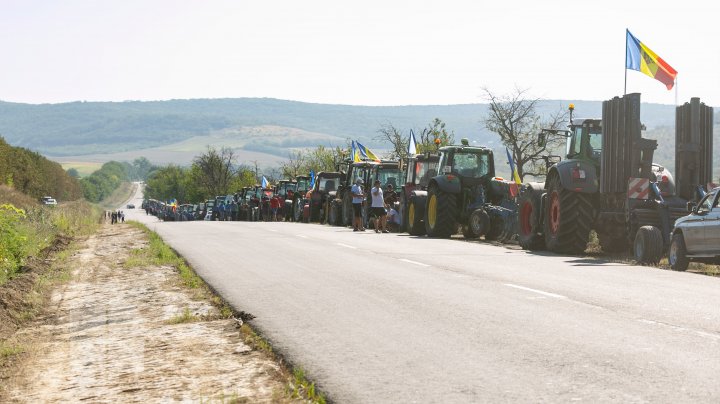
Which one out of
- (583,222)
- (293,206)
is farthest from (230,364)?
(293,206)

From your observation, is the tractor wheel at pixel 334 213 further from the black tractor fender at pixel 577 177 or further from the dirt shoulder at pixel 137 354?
the dirt shoulder at pixel 137 354

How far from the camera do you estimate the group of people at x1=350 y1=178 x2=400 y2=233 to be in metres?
32.8

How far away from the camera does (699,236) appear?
53.6 ft

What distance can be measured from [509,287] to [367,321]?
11.4 ft

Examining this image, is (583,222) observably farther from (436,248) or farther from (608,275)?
(608,275)

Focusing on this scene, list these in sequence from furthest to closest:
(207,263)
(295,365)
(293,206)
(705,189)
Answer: (293,206)
(705,189)
(207,263)
(295,365)

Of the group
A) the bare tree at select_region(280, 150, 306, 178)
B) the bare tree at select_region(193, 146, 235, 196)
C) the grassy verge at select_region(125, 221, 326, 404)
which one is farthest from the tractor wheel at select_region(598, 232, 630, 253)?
the bare tree at select_region(193, 146, 235, 196)

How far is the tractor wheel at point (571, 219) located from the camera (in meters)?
20.6

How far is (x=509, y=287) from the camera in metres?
13.0

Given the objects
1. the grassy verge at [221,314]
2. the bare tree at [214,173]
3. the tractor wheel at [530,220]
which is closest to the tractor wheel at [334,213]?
the tractor wheel at [530,220]

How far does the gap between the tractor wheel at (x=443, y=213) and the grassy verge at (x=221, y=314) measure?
26.0ft

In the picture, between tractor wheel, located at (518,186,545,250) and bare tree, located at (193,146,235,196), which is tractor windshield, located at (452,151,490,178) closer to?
tractor wheel, located at (518,186,545,250)

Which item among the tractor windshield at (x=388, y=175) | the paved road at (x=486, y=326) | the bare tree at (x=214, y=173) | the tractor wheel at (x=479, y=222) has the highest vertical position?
the bare tree at (x=214, y=173)

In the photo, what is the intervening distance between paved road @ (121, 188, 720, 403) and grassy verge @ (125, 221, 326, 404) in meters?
0.14
